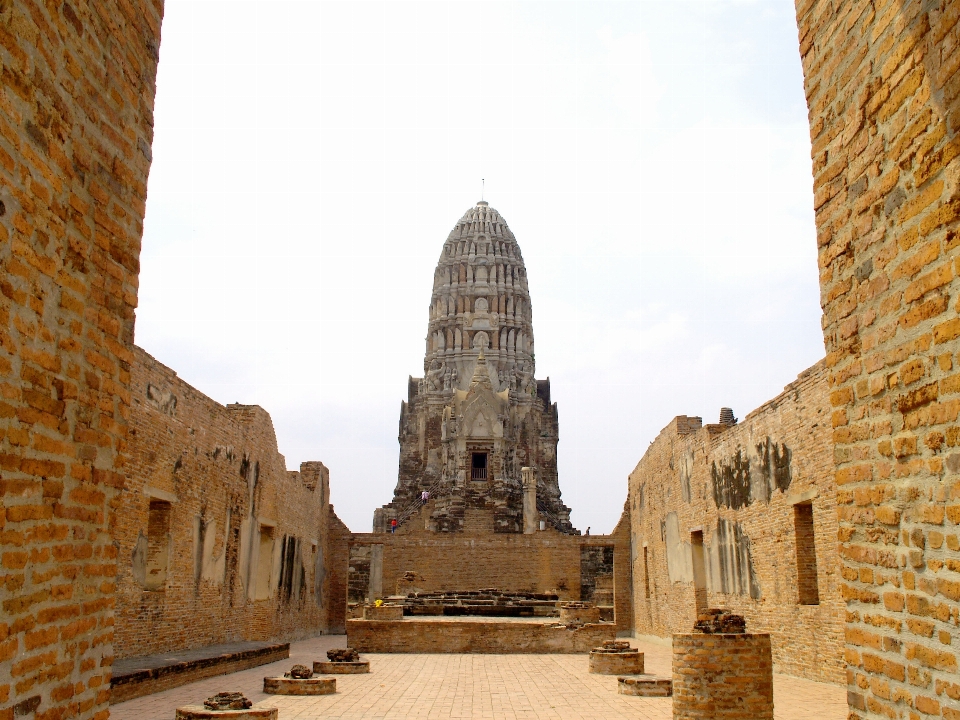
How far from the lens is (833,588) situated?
10.9m

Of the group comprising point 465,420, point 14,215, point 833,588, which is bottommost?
point 833,588

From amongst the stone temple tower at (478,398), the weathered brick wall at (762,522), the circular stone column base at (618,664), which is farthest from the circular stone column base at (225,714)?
the stone temple tower at (478,398)

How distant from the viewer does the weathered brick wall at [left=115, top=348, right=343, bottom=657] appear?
1162cm

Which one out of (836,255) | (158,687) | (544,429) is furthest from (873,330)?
(544,429)

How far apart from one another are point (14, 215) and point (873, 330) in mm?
3704

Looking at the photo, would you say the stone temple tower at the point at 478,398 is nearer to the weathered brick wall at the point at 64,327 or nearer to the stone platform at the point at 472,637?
the stone platform at the point at 472,637

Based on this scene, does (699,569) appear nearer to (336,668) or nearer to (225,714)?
(336,668)

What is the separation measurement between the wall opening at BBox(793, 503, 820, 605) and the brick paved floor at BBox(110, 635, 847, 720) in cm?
108

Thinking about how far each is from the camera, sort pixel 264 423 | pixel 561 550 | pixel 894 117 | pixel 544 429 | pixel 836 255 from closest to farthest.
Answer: pixel 894 117, pixel 836 255, pixel 264 423, pixel 561 550, pixel 544 429

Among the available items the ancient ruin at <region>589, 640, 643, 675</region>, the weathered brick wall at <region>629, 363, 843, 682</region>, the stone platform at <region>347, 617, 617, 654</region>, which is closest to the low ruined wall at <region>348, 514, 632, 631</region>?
the weathered brick wall at <region>629, 363, 843, 682</region>

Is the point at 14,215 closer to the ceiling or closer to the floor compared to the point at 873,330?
closer to the ceiling

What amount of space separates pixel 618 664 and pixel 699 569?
3954mm

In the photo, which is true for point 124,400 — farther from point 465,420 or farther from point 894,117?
point 465,420

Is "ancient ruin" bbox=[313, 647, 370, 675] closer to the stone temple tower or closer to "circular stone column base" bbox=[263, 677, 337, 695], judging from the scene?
"circular stone column base" bbox=[263, 677, 337, 695]
